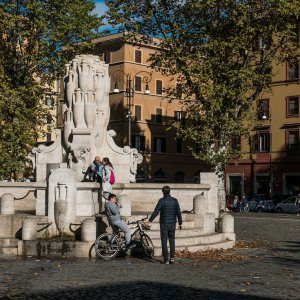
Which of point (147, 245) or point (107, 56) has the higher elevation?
point (107, 56)

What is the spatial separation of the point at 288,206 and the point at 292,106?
1332cm

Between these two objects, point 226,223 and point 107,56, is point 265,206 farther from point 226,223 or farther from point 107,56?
point 226,223

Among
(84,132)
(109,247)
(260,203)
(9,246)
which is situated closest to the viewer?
(109,247)

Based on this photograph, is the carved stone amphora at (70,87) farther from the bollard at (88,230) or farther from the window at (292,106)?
the window at (292,106)

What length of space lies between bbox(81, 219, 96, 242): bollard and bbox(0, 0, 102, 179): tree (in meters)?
17.6

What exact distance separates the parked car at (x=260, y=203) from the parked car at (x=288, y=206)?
1104 mm

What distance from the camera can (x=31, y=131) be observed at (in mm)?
35031

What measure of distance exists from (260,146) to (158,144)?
12.1 meters

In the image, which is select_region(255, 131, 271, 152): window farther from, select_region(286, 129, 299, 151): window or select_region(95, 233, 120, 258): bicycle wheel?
select_region(95, 233, 120, 258): bicycle wheel

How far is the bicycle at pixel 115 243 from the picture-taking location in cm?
1585

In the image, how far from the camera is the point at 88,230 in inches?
643

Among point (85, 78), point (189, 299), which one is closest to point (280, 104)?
point (85, 78)

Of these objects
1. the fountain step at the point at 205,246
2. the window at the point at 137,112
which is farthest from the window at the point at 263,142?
the fountain step at the point at 205,246

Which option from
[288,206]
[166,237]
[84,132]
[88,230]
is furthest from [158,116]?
[166,237]
